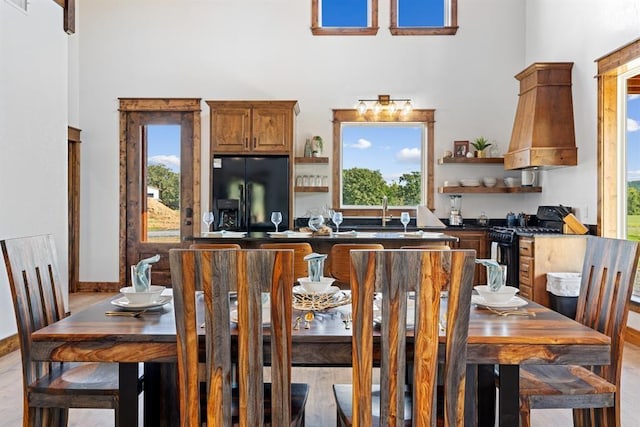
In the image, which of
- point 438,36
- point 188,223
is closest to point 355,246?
point 188,223

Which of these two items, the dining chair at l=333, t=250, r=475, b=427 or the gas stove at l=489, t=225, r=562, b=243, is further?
the gas stove at l=489, t=225, r=562, b=243

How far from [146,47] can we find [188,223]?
2.48 metres

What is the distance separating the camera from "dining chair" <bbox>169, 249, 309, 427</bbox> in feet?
4.48

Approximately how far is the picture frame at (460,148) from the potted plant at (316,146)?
6.06ft

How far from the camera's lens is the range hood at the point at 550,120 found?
5.18 metres

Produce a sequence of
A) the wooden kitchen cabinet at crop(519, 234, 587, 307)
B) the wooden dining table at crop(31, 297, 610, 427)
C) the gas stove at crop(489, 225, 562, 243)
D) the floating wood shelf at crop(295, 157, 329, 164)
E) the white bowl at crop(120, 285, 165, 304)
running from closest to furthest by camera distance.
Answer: the wooden dining table at crop(31, 297, 610, 427) < the white bowl at crop(120, 285, 165, 304) < the wooden kitchen cabinet at crop(519, 234, 587, 307) < the gas stove at crop(489, 225, 562, 243) < the floating wood shelf at crop(295, 157, 329, 164)

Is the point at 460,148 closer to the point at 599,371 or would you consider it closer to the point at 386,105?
the point at 386,105

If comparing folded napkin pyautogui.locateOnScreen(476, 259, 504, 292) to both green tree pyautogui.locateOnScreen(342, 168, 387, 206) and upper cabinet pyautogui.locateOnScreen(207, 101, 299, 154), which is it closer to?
upper cabinet pyautogui.locateOnScreen(207, 101, 299, 154)

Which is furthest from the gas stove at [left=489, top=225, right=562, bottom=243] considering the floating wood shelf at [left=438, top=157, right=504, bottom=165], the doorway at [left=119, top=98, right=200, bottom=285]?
the doorway at [left=119, top=98, right=200, bottom=285]

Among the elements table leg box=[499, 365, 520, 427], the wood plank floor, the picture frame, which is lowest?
the wood plank floor

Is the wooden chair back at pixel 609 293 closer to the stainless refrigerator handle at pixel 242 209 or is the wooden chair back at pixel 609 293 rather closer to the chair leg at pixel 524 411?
the chair leg at pixel 524 411

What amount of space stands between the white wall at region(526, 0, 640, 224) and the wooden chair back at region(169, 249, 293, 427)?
424cm

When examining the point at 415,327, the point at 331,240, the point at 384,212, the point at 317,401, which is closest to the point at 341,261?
the point at 331,240

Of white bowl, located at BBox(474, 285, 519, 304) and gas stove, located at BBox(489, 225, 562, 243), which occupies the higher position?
gas stove, located at BBox(489, 225, 562, 243)
